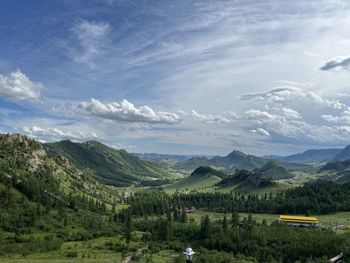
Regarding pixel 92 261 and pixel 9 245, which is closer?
pixel 92 261

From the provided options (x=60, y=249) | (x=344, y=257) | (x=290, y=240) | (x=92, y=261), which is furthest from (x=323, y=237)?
(x=60, y=249)

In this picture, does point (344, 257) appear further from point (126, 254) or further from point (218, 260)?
point (126, 254)

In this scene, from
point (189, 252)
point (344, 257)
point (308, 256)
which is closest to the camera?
point (189, 252)

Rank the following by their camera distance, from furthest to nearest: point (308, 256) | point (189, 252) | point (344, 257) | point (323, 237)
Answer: point (323, 237) < point (308, 256) < point (344, 257) < point (189, 252)

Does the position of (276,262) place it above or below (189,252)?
below

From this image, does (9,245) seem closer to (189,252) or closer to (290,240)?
(290,240)

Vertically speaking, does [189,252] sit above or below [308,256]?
above

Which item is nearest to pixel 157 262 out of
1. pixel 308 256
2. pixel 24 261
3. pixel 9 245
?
pixel 24 261

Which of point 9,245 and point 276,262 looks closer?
point 276,262

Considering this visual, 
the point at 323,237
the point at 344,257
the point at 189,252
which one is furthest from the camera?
the point at 323,237
